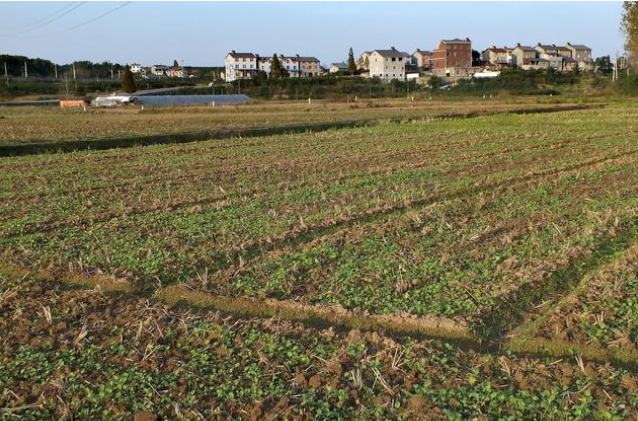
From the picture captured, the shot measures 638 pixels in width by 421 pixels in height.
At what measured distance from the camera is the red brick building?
316ft

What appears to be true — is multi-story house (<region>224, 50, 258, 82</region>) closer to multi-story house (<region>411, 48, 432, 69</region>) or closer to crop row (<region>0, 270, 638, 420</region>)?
multi-story house (<region>411, 48, 432, 69</region>)

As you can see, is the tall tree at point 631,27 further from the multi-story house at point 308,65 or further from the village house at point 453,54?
the multi-story house at point 308,65

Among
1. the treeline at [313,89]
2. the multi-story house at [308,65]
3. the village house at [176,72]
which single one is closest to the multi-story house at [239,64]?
the multi-story house at [308,65]

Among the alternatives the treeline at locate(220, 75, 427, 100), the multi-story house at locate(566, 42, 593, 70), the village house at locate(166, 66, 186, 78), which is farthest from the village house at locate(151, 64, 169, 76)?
the multi-story house at locate(566, 42, 593, 70)

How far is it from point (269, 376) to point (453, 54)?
99.9m

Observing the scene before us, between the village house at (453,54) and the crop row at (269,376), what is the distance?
9720 cm

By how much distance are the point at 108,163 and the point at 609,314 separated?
12537 millimetres

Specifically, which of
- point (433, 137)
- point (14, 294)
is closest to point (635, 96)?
point (433, 137)

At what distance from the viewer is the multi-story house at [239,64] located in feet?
344

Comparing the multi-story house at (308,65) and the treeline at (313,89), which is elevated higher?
the multi-story house at (308,65)

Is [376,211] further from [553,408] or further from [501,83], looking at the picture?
[501,83]

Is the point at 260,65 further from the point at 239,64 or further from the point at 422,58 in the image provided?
the point at 422,58

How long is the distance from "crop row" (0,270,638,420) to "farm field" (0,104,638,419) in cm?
1

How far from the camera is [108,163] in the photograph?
48.3 ft
